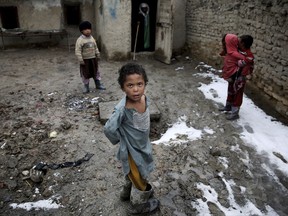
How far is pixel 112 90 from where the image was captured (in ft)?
19.9

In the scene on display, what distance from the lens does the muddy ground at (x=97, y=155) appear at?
3.00 m

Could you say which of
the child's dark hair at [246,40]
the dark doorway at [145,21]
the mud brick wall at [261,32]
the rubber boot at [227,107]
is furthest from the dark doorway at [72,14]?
the child's dark hair at [246,40]

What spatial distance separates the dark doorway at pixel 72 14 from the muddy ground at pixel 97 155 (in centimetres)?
410

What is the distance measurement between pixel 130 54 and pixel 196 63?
217cm

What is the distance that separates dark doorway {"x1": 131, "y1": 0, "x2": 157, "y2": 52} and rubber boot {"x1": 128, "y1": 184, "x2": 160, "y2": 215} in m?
7.02

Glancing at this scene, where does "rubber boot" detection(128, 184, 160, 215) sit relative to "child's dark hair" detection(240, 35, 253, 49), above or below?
below

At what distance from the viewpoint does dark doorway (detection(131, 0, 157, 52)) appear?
883cm

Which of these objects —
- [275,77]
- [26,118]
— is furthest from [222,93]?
[26,118]

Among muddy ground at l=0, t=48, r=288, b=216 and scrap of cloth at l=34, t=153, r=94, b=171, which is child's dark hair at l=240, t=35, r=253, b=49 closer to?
muddy ground at l=0, t=48, r=288, b=216

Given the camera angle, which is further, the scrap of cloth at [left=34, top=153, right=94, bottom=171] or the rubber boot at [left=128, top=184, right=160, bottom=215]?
the scrap of cloth at [left=34, top=153, right=94, bottom=171]

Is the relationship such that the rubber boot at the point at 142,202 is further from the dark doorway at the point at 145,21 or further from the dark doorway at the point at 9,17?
the dark doorway at the point at 9,17

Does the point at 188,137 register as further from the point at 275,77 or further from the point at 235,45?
the point at 275,77

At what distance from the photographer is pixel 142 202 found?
8.67 feet

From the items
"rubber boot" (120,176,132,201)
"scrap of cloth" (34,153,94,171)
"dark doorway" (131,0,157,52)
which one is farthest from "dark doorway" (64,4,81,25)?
"rubber boot" (120,176,132,201)
